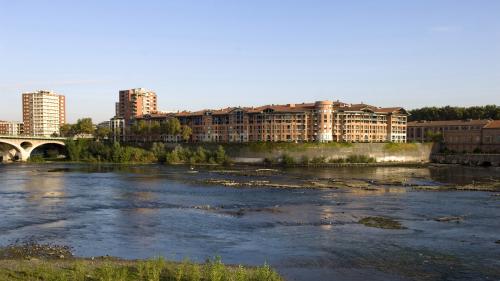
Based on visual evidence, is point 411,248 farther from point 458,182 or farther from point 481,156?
point 481,156

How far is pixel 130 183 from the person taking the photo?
8438cm

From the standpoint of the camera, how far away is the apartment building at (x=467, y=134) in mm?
143250

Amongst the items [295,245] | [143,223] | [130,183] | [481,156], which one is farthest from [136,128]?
[295,245]

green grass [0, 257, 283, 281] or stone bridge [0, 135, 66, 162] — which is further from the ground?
stone bridge [0, 135, 66, 162]

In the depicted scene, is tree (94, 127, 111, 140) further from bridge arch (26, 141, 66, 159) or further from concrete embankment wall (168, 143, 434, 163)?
concrete embankment wall (168, 143, 434, 163)

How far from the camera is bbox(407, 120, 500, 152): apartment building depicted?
14325cm

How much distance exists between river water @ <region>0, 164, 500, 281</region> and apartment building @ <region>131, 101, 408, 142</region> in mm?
75749

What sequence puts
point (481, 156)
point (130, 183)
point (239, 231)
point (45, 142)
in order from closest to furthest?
point (239, 231) → point (130, 183) → point (481, 156) → point (45, 142)

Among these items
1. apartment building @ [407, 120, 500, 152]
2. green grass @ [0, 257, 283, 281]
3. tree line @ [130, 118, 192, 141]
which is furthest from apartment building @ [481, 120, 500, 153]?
green grass @ [0, 257, 283, 281]

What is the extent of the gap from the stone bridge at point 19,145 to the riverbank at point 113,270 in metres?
120

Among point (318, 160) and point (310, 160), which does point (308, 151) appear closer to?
point (310, 160)

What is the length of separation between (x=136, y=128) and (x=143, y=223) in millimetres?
132705

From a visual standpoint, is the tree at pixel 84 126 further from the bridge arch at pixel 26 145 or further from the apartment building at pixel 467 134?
the apartment building at pixel 467 134

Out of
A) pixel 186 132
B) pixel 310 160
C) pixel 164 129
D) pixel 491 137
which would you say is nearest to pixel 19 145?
pixel 164 129
